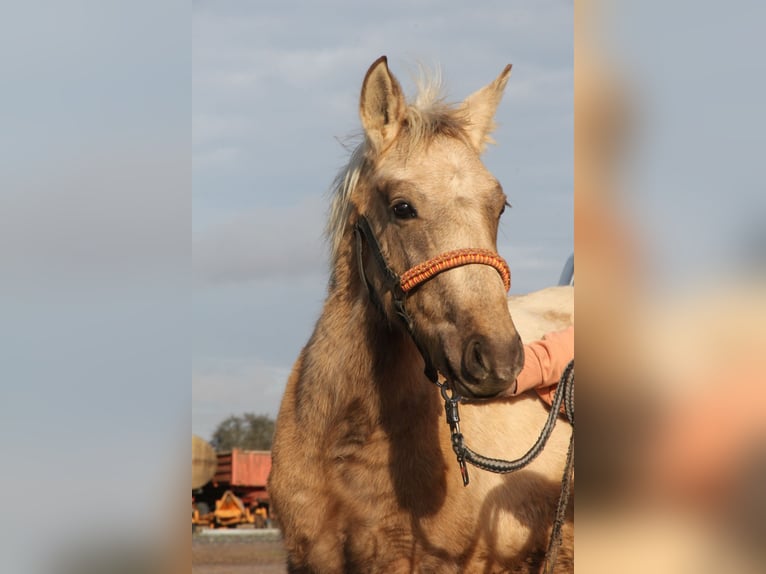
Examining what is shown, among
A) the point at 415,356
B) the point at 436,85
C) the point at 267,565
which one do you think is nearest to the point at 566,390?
the point at 415,356

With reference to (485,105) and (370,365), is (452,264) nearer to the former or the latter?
(370,365)

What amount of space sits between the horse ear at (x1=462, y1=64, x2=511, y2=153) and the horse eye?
736 mm

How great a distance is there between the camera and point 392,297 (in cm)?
395

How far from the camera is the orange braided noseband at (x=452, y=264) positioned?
360 cm

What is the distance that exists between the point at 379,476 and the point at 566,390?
95 centimetres

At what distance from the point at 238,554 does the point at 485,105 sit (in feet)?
41.2

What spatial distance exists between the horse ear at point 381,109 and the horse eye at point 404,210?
1.31ft

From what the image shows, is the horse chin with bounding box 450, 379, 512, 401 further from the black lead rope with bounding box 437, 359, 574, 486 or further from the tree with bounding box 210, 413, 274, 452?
the tree with bounding box 210, 413, 274, 452

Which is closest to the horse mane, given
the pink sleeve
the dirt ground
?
the pink sleeve

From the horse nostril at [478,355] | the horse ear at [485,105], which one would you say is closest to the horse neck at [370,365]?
the horse nostril at [478,355]

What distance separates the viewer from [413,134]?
160 inches

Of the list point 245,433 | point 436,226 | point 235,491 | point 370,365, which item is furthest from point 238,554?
point 245,433

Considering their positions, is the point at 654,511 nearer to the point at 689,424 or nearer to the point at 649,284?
the point at 689,424

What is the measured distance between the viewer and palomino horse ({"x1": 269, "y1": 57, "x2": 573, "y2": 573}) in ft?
12.4
